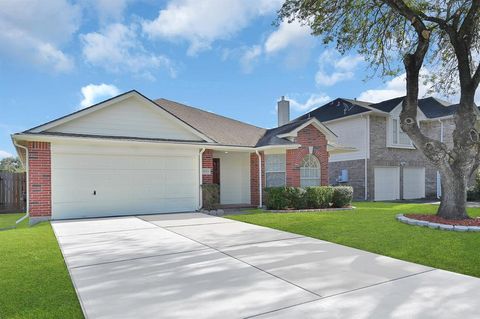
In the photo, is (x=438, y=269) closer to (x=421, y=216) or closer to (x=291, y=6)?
(x=421, y=216)

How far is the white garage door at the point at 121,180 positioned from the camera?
1123 cm

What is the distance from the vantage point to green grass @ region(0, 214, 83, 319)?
3618 mm

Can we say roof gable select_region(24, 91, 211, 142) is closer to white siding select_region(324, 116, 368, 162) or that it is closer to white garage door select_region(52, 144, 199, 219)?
white garage door select_region(52, 144, 199, 219)

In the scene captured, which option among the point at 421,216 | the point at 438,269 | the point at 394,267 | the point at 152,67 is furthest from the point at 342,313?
the point at 152,67

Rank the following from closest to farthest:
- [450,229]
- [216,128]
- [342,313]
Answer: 1. [342,313]
2. [450,229]
3. [216,128]

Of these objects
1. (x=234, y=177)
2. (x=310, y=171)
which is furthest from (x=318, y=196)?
(x=234, y=177)

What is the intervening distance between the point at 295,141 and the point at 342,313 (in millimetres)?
11488

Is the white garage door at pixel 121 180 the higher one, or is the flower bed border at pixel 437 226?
the white garage door at pixel 121 180

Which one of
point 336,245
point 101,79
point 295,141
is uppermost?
point 101,79

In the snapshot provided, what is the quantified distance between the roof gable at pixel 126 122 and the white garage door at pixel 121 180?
1.95 feet

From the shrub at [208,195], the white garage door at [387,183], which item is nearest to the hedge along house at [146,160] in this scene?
the shrub at [208,195]

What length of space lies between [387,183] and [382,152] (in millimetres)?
2143

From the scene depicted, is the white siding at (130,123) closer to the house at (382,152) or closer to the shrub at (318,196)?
the shrub at (318,196)

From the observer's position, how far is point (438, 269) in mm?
5066
